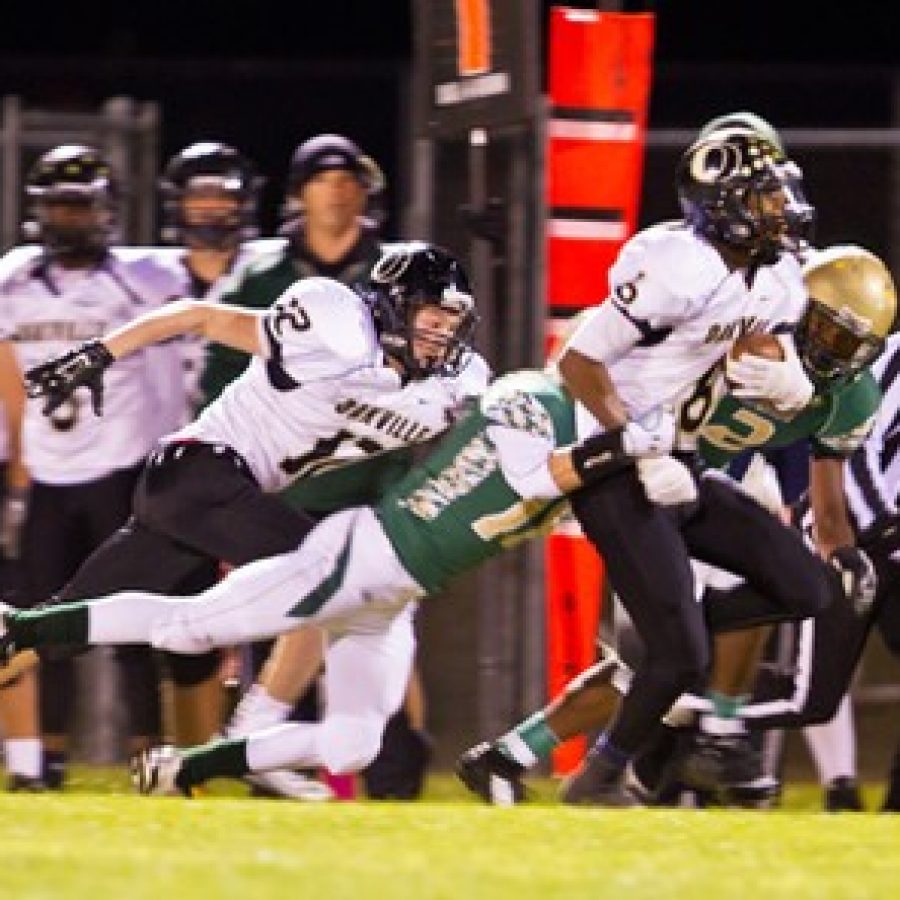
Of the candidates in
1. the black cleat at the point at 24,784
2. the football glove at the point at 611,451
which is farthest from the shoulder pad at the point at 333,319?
the black cleat at the point at 24,784

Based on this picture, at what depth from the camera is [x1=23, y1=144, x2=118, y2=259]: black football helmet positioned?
38.7ft

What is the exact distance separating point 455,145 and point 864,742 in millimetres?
2070

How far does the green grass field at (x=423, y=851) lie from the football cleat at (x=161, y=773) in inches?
7.3

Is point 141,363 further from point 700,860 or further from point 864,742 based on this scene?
point 700,860

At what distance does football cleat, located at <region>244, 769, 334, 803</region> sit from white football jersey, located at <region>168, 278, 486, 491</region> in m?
0.79

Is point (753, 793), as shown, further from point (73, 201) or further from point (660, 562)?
point (73, 201)

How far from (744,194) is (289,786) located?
1.93 metres

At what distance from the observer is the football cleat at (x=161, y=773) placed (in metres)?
10.6

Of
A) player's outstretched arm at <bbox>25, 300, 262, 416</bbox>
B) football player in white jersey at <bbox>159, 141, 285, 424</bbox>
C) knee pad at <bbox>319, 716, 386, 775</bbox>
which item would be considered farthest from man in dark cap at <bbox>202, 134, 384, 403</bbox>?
knee pad at <bbox>319, 716, 386, 775</bbox>

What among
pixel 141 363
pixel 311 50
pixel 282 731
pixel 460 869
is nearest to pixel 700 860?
pixel 460 869

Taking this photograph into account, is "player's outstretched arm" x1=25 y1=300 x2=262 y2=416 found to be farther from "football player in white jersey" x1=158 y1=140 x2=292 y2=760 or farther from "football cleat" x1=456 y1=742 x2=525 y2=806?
"football cleat" x1=456 y1=742 x2=525 y2=806

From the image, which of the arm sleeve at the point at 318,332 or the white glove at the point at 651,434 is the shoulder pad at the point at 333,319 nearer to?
the arm sleeve at the point at 318,332

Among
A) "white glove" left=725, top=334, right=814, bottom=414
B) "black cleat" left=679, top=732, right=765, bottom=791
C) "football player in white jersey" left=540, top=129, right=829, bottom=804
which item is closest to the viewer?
"football player in white jersey" left=540, top=129, right=829, bottom=804

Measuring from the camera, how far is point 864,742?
12633 mm
